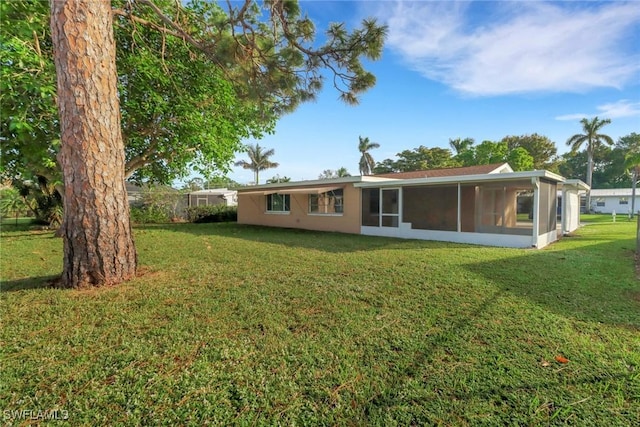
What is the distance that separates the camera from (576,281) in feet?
19.5

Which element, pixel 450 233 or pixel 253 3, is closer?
pixel 253 3

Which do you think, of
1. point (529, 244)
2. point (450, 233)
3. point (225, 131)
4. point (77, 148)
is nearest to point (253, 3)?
point (77, 148)

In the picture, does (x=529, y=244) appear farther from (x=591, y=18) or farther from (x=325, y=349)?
(x=325, y=349)

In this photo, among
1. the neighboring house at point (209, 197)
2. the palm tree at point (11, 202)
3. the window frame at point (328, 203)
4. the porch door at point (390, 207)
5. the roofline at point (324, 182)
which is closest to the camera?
the porch door at point (390, 207)

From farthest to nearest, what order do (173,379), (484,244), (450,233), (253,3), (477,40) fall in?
1. (450,233)
2. (484,244)
3. (477,40)
4. (253,3)
5. (173,379)

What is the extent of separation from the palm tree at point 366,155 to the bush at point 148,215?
3261 centimetres

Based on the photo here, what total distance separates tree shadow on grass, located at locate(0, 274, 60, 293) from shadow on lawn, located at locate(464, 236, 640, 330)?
27.0ft

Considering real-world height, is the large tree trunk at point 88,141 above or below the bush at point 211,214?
above

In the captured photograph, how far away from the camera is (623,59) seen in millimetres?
9086

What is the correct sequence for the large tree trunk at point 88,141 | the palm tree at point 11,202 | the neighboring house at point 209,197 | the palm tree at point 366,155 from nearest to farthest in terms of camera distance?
the large tree trunk at point 88,141
the palm tree at point 11,202
the neighboring house at point 209,197
the palm tree at point 366,155

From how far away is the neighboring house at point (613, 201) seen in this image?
37.9 metres

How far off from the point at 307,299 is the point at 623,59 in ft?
39.7

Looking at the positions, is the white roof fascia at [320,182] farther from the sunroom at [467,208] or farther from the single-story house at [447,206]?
the sunroom at [467,208]

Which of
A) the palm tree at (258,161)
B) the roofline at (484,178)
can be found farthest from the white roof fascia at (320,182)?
the palm tree at (258,161)
